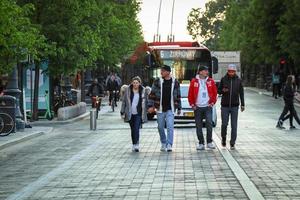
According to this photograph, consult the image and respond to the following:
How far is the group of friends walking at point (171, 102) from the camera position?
17141 millimetres

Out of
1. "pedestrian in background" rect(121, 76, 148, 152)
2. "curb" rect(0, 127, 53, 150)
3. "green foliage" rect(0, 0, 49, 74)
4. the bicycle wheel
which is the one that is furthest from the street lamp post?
"pedestrian in background" rect(121, 76, 148, 152)

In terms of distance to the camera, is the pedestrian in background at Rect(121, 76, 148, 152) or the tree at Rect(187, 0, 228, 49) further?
the tree at Rect(187, 0, 228, 49)

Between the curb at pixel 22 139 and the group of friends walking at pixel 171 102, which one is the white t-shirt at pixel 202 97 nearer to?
the group of friends walking at pixel 171 102

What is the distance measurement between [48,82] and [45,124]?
A: 3.95 metres

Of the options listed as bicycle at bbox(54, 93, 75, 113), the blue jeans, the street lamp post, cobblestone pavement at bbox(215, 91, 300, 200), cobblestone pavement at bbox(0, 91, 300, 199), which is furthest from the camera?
bicycle at bbox(54, 93, 75, 113)

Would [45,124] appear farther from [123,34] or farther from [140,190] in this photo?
[123,34]

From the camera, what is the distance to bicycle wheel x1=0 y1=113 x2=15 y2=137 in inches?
854

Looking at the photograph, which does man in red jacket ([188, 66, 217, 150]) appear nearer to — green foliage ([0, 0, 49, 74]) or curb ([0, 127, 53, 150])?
green foliage ([0, 0, 49, 74])

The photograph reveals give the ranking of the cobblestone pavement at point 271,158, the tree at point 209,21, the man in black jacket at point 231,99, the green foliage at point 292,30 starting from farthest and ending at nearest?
1. the tree at point 209,21
2. the green foliage at point 292,30
3. the man in black jacket at point 231,99
4. the cobblestone pavement at point 271,158

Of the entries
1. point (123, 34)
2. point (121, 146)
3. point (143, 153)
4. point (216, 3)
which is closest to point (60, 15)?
point (121, 146)

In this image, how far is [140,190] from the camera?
1080 cm

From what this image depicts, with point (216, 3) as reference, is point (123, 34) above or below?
below

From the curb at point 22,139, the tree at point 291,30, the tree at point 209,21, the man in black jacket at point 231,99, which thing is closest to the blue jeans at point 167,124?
the man in black jacket at point 231,99

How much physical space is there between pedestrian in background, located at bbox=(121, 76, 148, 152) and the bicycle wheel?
5437 millimetres
